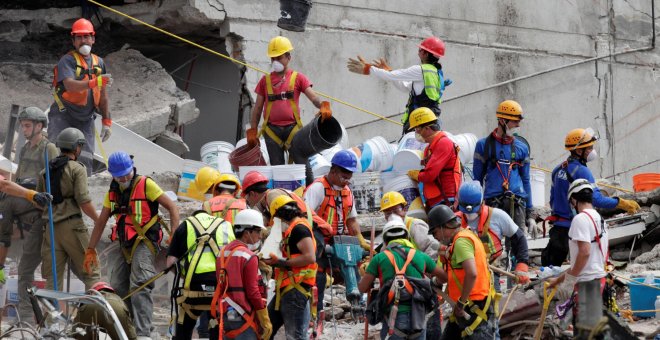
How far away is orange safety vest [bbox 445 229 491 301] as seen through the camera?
33.8ft

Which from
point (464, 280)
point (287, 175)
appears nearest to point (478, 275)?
point (464, 280)

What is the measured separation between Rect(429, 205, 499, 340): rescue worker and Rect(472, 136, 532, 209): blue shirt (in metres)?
3.30

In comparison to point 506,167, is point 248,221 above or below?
below

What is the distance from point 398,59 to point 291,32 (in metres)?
1.86

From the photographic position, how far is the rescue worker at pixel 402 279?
10.2 meters

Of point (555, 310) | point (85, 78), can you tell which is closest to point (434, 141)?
point (555, 310)

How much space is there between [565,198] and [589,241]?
115 inches

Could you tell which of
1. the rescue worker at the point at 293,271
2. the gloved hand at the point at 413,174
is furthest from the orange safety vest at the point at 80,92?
the rescue worker at the point at 293,271

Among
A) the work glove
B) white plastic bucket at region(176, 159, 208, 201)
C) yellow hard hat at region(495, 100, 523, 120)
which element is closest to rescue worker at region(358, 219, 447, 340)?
yellow hard hat at region(495, 100, 523, 120)

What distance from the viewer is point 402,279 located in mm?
10227

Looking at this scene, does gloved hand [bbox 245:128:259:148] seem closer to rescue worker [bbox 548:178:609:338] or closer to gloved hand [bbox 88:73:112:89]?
gloved hand [bbox 88:73:112:89]

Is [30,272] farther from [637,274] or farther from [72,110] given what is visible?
[637,274]

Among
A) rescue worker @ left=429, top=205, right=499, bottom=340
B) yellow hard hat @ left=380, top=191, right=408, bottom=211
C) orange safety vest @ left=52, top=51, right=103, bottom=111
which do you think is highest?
orange safety vest @ left=52, top=51, right=103, bottom=111

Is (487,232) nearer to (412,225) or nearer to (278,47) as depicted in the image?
(412,225)
